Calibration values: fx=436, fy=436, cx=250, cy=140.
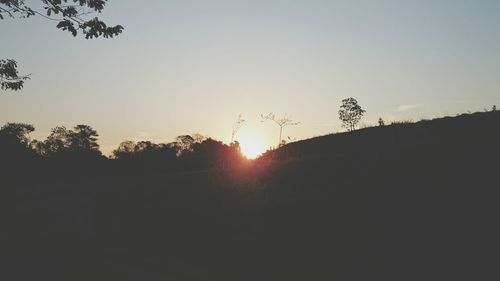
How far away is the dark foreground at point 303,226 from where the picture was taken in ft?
31.2

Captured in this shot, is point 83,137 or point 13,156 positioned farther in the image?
point 83,137

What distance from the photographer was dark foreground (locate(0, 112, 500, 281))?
9523mm

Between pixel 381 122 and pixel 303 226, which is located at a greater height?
pixel 381 122

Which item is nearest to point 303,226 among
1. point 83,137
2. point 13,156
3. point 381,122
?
point 381,122

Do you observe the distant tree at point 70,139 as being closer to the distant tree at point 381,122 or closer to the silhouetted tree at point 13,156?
the silhouetted tree at point 13,156

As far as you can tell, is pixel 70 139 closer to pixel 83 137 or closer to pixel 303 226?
pixel 83 137

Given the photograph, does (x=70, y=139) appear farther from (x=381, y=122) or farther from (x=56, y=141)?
(x=381, y=122)

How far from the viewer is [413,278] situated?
341 inches

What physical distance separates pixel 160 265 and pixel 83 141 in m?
125

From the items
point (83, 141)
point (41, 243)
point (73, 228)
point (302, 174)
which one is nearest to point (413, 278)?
point (302, 174)

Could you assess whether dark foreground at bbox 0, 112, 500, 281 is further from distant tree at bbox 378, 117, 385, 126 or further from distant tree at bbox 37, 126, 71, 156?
distant tree at bbox 37, 126, 71, 156

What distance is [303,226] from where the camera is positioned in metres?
11.9

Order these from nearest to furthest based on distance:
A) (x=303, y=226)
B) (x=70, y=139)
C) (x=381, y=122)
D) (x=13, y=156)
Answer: (x=303, y=226), (x=381, y=122), (x=13, y=156), (x=70, y=139)

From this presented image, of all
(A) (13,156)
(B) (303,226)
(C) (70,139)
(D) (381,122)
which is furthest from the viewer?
(C) (70,139)
